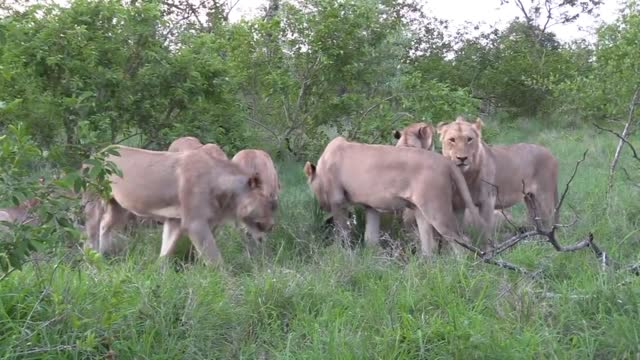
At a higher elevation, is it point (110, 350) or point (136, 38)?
point (136, 38)

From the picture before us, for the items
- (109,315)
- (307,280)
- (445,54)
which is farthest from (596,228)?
(445,54)

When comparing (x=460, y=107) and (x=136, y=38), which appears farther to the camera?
(x=460, y=107)

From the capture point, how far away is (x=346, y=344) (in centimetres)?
412

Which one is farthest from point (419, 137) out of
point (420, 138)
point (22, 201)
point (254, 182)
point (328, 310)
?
point (22, 201)

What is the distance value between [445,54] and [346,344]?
18.1 m

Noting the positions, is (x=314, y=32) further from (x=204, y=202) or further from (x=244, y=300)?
(x=244, y=300)

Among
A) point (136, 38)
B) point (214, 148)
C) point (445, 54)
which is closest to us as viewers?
point (214, 148)

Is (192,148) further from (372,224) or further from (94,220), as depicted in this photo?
(372,224)

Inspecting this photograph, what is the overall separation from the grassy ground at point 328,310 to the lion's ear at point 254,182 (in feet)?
2.84

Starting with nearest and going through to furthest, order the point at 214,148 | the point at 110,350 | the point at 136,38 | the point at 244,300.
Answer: the point at 110,350 → the point at 244,300 → the point at 214,148 → the point at 136,38

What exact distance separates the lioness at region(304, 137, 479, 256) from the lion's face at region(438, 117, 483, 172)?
0.41 m

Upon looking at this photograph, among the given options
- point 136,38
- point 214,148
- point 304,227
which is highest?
point 136,38

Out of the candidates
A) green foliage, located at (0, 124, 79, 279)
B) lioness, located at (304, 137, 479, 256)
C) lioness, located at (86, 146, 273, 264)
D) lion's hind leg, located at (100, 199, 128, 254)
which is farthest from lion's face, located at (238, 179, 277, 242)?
green foliage, located at (0, 124, 79, 279)

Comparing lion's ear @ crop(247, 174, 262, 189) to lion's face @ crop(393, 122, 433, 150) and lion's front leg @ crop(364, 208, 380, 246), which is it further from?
lion's face @ crop(393, 122, 433, 150)
